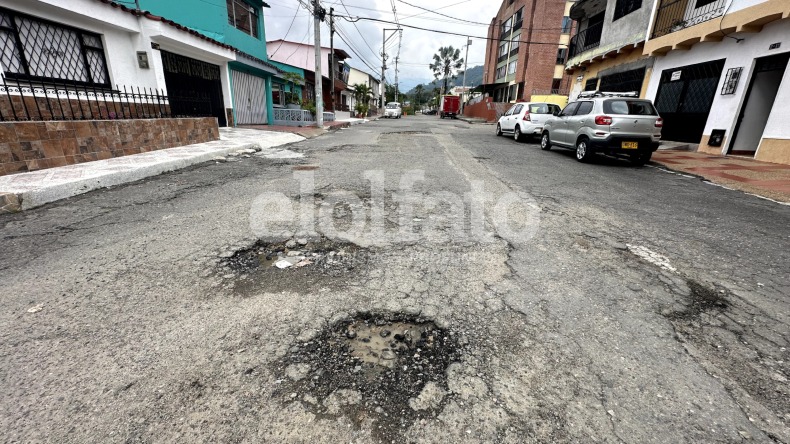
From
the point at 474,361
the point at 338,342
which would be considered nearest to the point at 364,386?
the point at 338,342

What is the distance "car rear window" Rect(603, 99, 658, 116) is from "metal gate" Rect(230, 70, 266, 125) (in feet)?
48.3

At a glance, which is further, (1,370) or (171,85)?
(171,85)

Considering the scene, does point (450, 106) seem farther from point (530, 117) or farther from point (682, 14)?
point (682, 14)

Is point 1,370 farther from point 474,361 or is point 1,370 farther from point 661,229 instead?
point 661,229

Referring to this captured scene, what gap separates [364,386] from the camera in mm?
1747

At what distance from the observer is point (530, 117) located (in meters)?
13.3

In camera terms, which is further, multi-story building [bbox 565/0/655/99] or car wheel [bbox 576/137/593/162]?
multi-story building [bbox 565/0/655/99]

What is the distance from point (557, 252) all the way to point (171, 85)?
43.7 feet

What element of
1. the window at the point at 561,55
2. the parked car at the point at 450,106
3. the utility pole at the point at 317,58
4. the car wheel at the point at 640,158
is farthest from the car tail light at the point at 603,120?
A: the parked car at the point at 450,106

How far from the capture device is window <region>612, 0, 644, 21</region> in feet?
46.3

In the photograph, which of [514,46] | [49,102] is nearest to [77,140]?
[49,102]

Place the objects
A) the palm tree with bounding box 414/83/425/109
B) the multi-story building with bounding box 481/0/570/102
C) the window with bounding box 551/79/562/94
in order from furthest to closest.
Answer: the palm tree with bounding box 414/83/425/109
the window with bounding box 551/79/562/94
the multi-story building with bounding box 481/0/570/102

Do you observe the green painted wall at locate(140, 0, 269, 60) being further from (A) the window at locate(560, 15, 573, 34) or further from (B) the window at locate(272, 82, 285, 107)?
(A) the window at locate(560, 15, 573, 34)

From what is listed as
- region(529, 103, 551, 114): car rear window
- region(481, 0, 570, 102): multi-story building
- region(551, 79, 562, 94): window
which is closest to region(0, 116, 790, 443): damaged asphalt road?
region(529, 103, 551, 114): car rear window
